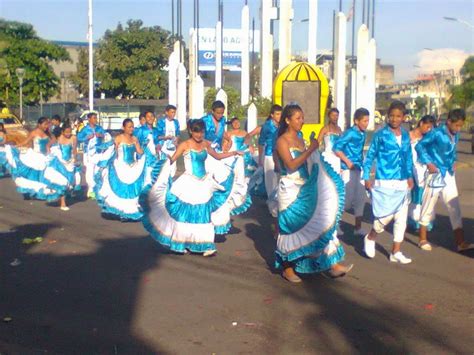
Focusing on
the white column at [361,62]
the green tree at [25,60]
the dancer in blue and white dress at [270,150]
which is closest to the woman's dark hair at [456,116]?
the dancer in blue and white dress at [270,150]

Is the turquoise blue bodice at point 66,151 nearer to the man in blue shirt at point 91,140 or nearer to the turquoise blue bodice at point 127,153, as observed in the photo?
the man in blue shirt at point 91,140

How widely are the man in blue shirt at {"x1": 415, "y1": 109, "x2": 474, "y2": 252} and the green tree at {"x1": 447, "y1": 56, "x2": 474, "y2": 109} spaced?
57246 millimetres

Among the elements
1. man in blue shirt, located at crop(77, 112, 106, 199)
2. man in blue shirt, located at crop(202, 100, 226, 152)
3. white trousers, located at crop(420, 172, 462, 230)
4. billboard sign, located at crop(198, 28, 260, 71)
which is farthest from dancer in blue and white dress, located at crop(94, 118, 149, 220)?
billboard sign, located at crop(198, 28, 260, 71)

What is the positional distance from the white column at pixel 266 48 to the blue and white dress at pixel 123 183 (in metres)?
27.2

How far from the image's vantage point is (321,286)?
8.38 meters

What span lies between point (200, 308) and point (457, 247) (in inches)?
166

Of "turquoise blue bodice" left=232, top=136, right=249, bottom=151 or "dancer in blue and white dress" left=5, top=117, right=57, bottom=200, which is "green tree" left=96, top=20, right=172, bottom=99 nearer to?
"dancer in blue and white dress" left=5, top=117, right=57, bottom=200

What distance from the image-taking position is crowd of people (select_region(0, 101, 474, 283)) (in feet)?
27.5

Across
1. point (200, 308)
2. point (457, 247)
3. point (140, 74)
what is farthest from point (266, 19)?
point (200, 308)

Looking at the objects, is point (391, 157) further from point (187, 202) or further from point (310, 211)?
point (187, 202)

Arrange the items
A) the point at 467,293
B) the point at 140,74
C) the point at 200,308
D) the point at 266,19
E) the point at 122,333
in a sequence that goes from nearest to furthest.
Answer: the point at 122,333, the point at 200,308, the point at 467,293, the point at 266,19, the point at 140,74

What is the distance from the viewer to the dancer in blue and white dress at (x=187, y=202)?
32.6 ft

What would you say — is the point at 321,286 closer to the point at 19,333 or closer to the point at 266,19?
the point at 19,333

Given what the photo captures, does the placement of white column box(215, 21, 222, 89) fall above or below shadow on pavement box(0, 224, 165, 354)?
above
